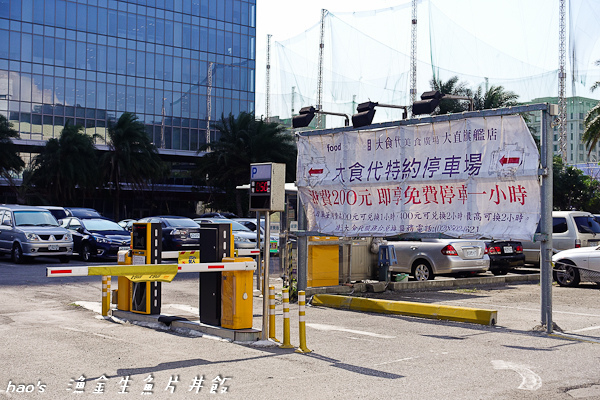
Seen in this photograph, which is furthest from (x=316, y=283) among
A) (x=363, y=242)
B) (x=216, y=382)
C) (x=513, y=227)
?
(x=216, y=382)

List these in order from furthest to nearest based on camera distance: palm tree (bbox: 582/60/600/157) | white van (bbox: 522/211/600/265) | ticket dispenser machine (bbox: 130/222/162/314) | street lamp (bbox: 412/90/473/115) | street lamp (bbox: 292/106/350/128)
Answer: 1. palm tree (bbox: 582/60/600/157)
2. white van (bbox: 522/211/600/265)
3. street lamp (bbox: 292/106/350/128)
4. street lamp (bbox: 412/90/473/115)
5. ticket dispenser machine (bbox: 130/222/162/314)

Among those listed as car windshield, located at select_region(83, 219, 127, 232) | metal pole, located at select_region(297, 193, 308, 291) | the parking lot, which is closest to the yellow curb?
the parking lot

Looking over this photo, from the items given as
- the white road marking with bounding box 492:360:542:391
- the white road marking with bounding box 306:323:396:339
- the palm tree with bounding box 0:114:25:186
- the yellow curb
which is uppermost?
the palm tree with bounding box 0:114:25:186

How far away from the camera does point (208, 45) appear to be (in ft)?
238

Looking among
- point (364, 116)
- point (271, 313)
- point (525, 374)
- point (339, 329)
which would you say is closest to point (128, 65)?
point (364, 116)

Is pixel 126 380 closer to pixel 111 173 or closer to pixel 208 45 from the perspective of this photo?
pixel 111 173

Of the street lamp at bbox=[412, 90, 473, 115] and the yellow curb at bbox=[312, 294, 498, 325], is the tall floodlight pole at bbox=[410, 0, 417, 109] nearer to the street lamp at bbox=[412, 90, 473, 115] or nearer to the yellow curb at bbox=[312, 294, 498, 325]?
the street lamp at bbox=[412, 90, 473, 115]

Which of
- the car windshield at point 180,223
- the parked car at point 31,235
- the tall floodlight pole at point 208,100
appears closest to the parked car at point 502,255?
the car windshield at point 180,223

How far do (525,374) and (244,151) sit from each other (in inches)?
1763

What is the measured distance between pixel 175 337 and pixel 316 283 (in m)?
5.25

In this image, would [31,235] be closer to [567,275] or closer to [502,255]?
[502,255]

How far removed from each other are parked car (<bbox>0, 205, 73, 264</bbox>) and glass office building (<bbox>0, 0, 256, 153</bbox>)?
39.6 m

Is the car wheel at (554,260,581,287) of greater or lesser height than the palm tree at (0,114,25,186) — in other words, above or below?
below

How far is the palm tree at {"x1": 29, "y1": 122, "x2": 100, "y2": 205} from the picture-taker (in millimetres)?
49719
